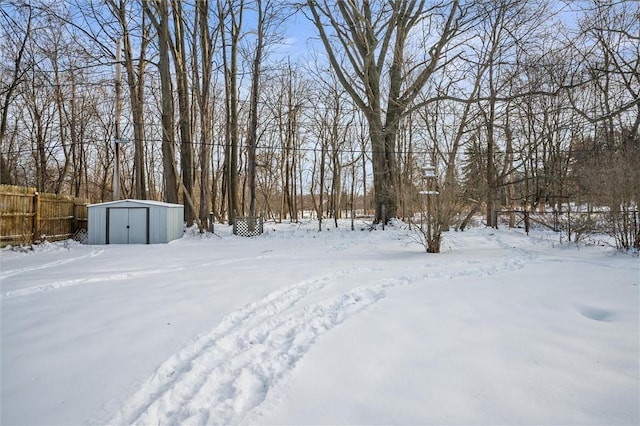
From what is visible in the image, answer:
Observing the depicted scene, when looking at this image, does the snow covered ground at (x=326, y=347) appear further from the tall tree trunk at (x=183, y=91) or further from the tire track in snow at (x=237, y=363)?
the tall tree trunk at (x=183, y=91)

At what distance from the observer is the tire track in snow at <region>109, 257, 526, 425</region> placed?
210 cm

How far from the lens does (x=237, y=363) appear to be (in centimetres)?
270

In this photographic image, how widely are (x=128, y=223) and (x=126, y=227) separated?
0.15 metres

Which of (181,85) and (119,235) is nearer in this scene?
(119,235)

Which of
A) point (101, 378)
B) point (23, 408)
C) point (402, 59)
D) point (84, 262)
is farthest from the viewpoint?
point (402, 59)

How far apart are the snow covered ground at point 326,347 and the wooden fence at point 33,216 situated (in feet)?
15.7

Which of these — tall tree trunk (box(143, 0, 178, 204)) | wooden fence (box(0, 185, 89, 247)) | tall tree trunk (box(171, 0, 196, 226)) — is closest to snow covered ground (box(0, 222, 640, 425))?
wooden fence (box(0, 185, 89, 247))

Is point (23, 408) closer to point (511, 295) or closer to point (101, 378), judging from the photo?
point (101, 378)

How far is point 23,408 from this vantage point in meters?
2.12

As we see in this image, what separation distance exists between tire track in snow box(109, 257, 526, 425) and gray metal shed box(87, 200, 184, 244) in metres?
9.03

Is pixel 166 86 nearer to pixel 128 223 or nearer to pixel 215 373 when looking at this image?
pixel 128 223

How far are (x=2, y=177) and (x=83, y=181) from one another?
12322 millimetres

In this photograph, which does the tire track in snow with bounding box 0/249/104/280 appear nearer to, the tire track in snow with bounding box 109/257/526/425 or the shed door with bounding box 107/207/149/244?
the shed door with bounding box 107/207/149/244

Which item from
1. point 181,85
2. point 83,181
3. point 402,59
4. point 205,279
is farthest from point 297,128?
point 205,279
